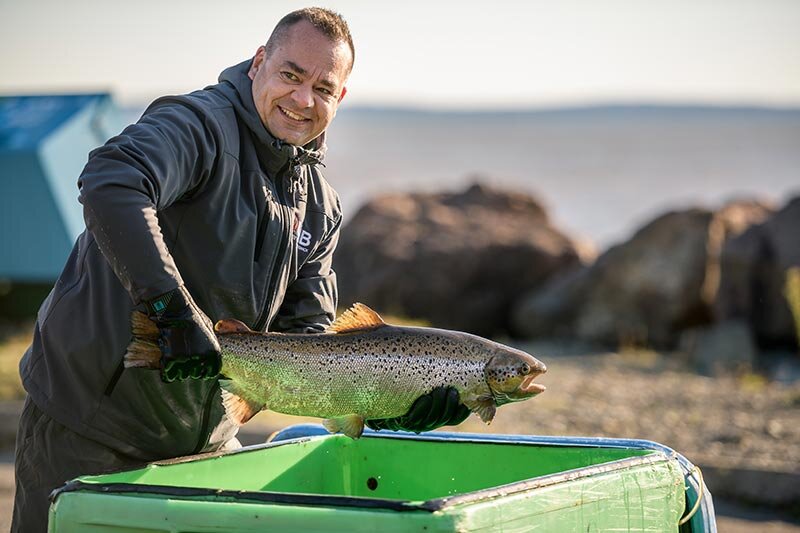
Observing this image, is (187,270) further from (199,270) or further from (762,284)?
(762,284)

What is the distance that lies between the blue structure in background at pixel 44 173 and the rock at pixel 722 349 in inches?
215

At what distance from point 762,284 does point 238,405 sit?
8.74m

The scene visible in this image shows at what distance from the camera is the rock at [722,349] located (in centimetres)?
Result: 1042

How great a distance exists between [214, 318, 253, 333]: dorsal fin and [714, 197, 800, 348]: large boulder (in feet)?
28.2

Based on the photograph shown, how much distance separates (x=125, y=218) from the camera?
10.2 ft

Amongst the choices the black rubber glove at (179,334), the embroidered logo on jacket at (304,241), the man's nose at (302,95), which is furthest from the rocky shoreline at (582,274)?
the black rubber glove at (179,334)

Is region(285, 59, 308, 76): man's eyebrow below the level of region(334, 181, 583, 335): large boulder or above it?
above

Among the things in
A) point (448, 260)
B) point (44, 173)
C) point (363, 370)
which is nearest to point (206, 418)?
point (363, 370)

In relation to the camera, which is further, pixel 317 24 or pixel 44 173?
pixel 44 173

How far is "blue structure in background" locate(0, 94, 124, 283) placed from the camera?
9797 mm

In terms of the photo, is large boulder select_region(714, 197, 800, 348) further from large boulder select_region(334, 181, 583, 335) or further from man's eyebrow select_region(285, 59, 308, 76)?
man's eyebrow select_region(285, 59, 308, 76)

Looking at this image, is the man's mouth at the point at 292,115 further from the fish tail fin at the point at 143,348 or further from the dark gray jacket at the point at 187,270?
the fish tail fin at the point at 143,348

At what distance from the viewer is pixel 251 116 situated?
12.1ft

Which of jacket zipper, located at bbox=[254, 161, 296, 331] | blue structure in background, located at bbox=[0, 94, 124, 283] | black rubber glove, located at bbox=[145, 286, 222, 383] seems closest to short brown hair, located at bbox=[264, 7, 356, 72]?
jacket zipper, located at bbox=[254, 161, 296, 331]
